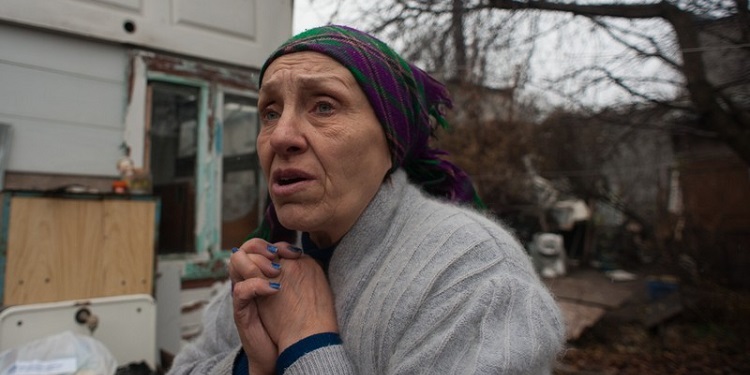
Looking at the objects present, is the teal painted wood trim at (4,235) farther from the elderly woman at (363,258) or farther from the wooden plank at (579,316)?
the wooden plank at (579,316)

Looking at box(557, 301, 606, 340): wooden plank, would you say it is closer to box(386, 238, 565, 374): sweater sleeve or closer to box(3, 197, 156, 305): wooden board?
box(3, 197, 156, 305): wooden board

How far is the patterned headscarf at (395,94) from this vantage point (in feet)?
3.82

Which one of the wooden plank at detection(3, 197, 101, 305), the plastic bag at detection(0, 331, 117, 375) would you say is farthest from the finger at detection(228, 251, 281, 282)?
the wooden plank at detection(3, 197, 101, 305)

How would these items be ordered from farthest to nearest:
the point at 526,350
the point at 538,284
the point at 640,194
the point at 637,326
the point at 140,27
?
the point at 640,194 < the point at 637,326 < the point at 140,27 < the point at 538,284 < the point at 526,350

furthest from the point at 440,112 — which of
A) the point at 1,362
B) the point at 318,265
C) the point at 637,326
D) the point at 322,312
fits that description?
the point at 637,326

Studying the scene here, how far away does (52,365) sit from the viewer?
2.01 metres

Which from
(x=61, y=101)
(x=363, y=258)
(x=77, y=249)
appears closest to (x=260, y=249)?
(x=363, y=258)

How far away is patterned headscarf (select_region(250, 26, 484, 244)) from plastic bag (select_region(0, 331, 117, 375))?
1.30 metres

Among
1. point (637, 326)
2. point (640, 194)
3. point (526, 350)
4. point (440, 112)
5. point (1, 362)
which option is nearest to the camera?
point (526, 350)

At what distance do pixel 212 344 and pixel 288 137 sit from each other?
0.72m

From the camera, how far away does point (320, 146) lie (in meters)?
1.12

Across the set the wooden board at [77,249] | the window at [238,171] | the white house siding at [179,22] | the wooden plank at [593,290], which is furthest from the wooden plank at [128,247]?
the wooden plank at [593,290]

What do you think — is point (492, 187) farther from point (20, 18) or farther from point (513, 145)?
point (20, 18)

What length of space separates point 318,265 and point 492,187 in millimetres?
7991
